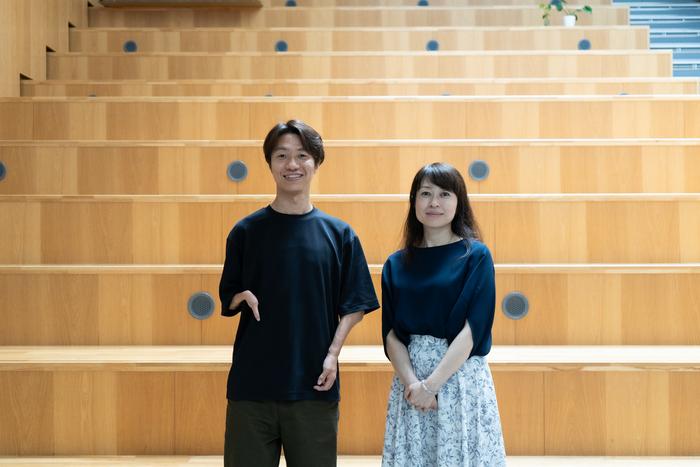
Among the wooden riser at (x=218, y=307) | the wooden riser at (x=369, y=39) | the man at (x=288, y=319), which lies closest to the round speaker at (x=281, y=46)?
the wooden riser at (x=369, y=39)

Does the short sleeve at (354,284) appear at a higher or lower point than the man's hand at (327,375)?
higher

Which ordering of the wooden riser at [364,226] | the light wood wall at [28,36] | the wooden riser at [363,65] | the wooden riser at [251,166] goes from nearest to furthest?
the wooden riser at [364,226]
the wooden riser at [251,166]
the light wood wall at [28,36]
the wooden riser at [363,65]

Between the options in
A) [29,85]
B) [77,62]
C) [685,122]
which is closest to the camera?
[685,122]

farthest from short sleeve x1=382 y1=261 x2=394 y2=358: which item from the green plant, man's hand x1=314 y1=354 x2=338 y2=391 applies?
the green plant

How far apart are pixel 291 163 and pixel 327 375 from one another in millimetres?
270

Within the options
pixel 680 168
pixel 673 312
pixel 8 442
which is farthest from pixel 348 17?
pixel 8 442

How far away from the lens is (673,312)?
1587 millimetres

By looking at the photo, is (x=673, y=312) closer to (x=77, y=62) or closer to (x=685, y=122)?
(x=685, y=122)

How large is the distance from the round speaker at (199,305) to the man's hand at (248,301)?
54 cm

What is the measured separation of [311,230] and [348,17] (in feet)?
7.50

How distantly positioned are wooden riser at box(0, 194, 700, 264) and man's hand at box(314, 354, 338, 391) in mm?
677

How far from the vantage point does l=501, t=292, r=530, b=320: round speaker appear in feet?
5.19

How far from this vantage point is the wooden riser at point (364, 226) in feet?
5.55

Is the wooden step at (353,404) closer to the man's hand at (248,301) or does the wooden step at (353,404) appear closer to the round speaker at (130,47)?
the man's hand at (248,301)
